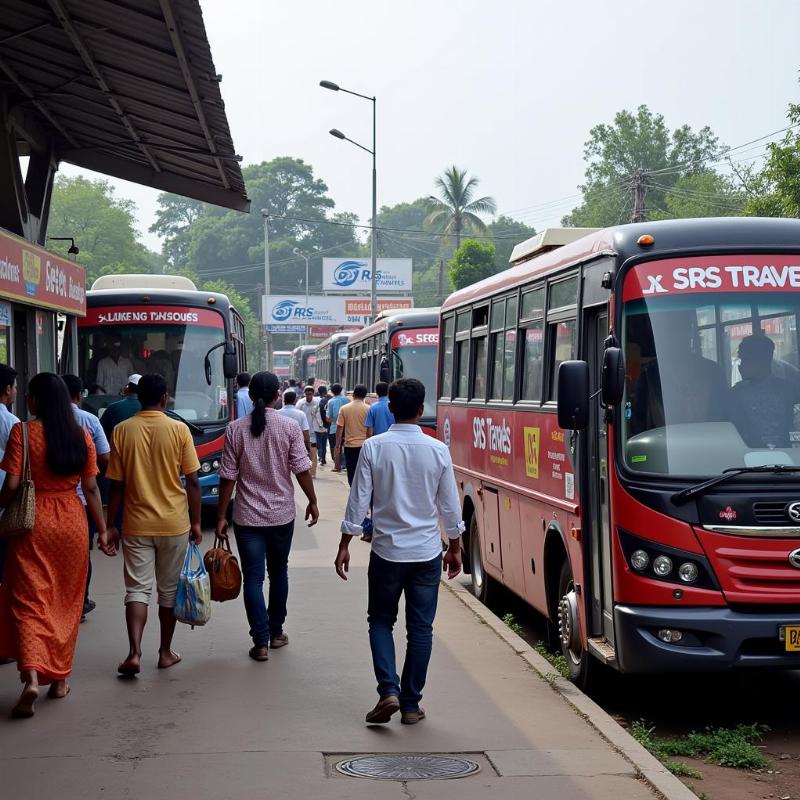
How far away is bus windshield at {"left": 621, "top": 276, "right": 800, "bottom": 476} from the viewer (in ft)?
23.2

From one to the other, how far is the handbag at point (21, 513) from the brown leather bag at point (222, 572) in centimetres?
154

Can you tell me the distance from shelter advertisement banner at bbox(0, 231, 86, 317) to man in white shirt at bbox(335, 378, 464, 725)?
18.3ft

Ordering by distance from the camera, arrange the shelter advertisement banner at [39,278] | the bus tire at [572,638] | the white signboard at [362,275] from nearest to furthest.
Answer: the bus tire at [572,638], the shelter advertisement banner at [39,278], the white signboard at [362,275]

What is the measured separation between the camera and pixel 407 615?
6824 mm

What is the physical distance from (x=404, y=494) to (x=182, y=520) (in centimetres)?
194

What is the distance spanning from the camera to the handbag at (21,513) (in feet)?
23.2

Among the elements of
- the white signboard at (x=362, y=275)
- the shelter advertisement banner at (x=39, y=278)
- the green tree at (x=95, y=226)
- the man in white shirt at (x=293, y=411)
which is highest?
the green tree at (x=95, y=226)

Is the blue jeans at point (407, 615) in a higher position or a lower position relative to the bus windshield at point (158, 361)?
lower

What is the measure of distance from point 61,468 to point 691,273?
3.62 metres

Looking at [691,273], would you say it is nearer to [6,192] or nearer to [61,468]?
[61,468]

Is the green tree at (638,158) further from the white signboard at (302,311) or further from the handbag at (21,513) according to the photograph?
the handbag at (21,513)

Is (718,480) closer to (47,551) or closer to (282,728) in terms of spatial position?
(282,728)

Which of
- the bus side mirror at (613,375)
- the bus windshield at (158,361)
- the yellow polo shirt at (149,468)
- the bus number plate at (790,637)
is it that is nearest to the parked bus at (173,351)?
the bus windshield at (158,361)

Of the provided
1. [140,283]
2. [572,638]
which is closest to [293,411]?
→ [140,283]
